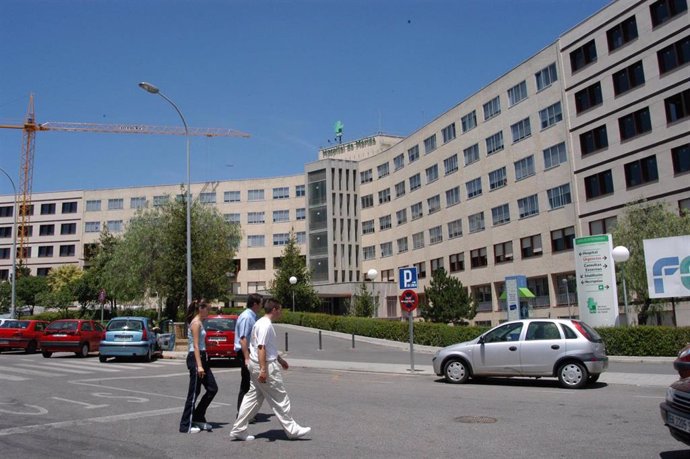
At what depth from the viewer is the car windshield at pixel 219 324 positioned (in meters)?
19.4

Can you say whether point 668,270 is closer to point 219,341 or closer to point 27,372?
point 219,341

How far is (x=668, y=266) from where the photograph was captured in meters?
22.1

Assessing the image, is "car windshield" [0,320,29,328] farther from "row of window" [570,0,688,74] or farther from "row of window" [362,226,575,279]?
"row of window" [570,0,688,74]

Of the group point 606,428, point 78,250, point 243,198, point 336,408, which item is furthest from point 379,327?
point 78,250

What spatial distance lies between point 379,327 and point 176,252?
11753mm

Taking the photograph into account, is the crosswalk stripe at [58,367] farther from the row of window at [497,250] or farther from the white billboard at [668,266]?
the row of window at [497,250]

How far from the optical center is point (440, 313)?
135ft

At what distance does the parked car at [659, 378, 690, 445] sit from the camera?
5.68 metres

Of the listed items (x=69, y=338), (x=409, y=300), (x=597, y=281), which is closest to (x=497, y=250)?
(x=597, y=281)

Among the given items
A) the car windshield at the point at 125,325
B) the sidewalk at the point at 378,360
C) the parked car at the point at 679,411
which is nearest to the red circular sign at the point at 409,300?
the sidewalk at the point at 378,360

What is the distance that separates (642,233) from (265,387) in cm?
2917

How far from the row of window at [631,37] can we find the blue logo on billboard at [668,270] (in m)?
20.0

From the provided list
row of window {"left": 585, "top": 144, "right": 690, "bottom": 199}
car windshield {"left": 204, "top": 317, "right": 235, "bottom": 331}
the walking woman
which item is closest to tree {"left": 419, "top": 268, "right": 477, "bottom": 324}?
row of window {"left": 585, "top": 144, "right": 690, "bottom": 199}

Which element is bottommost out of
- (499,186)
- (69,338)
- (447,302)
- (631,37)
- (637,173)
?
(69,338)
